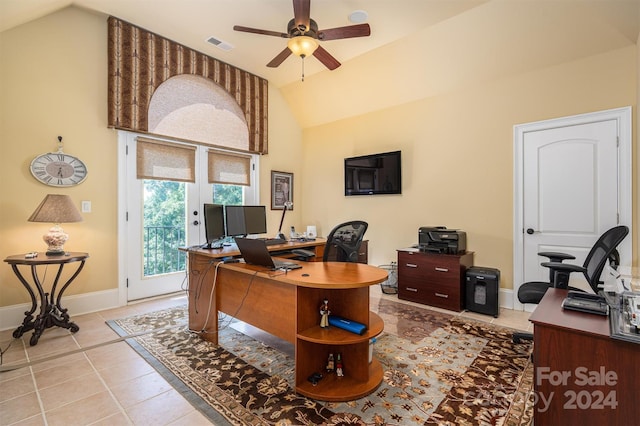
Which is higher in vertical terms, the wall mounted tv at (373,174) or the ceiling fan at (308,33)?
the ceiling fan at (308,33)

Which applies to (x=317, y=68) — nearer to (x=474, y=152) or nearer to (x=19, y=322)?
(x=474, y=152)

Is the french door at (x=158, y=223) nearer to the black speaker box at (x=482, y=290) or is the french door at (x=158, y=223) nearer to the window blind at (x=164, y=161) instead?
the window blind at (x=164, y=161)

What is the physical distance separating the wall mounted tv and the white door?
61.5 inches

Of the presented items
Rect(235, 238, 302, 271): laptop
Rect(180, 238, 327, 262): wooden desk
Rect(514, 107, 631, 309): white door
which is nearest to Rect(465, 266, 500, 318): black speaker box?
Rect(514, 107, 631, 309): white door

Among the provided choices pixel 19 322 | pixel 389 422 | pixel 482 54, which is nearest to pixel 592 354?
pixel 389 422

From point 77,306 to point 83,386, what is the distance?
178cm

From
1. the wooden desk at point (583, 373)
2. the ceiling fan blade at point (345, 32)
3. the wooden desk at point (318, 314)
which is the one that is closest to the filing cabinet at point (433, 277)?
the wooden desk at point (318, 314)

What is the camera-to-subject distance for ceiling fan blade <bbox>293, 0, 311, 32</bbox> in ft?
7.73

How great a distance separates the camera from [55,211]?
110 inches

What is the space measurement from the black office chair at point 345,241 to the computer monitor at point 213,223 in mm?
1099

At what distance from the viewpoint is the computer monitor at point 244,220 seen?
3082 mm

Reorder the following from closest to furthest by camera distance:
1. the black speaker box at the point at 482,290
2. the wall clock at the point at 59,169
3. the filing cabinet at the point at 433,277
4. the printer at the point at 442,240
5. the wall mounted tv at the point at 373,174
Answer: the wall clock at the point at 59,169
the black speaker box at the point at 482,290
the filing cabinet at the point at 433,277
the printer at the point at 442,240
the wall mounted tv at the point at 373,174

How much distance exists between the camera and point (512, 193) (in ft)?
11.5

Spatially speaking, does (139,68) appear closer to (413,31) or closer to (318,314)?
(413,31)
